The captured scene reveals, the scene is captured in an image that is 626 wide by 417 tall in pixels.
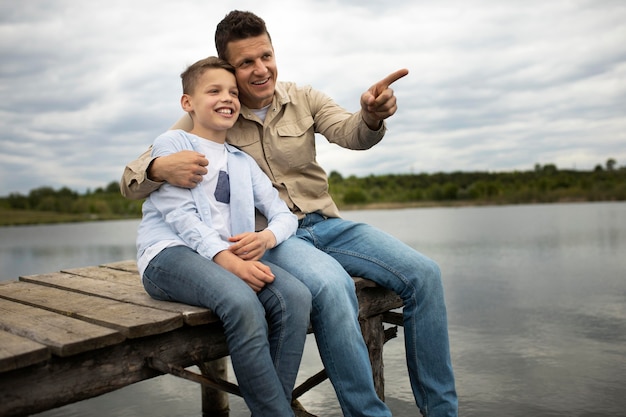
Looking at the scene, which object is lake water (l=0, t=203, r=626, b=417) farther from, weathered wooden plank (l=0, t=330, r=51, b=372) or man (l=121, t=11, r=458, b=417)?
weathered wooden plank (l=0, t=330, r=51, b=372)

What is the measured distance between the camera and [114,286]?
3.35 metres

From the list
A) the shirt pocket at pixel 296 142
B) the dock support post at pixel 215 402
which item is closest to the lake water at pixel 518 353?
the dock support post at pixel 215 402

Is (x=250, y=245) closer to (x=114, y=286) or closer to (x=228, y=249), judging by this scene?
(x=228, y=249)

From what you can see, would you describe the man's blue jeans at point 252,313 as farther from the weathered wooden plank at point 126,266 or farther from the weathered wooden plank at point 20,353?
the weathered wooden plank at point 126,266

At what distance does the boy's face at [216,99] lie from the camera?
9.74ft

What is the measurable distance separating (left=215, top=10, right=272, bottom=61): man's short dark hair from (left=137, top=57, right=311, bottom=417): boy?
17 centimetres

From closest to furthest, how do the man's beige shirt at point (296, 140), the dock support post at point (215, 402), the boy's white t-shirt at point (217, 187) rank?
1. the boy's white t-shirt at point (217, 187)
2. the man's beige shirt at point (296, 140)
3. the dock support post at point (215, 402)

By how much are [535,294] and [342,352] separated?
23.1 feet

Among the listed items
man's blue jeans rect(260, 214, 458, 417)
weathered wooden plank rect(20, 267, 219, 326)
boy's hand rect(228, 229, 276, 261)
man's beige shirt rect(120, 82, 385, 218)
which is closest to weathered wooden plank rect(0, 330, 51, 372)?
weathered wooden plank rect(20, 267, 219, 326)

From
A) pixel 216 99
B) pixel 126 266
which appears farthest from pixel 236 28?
pixel 126 266

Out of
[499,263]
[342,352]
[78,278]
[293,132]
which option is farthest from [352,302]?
[499,263]

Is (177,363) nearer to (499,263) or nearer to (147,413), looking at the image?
(147,413)

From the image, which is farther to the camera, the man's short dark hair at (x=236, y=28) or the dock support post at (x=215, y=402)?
the dock support post at (x=215, y=402)

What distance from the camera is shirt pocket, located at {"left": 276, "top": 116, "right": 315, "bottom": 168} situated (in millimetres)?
3309
